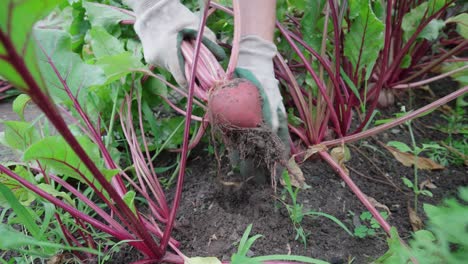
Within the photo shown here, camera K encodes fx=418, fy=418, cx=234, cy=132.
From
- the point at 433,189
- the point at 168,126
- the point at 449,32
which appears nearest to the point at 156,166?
the point at 168,126

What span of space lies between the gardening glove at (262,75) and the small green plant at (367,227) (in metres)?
0.24

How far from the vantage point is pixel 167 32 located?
111 cm

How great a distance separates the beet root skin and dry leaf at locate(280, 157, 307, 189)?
0.69 ft

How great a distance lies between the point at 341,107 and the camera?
1.30 metres

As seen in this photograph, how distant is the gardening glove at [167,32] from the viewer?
3.56 feet

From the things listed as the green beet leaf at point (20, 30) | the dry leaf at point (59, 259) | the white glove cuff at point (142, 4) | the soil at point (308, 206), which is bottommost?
the dry leaf at point (59, 259)

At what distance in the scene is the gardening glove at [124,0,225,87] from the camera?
1.08 meters

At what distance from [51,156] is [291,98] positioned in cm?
88

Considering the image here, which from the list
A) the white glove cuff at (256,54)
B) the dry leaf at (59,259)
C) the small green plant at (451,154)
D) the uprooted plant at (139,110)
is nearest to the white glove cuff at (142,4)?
the uprooted plant at (139,110)

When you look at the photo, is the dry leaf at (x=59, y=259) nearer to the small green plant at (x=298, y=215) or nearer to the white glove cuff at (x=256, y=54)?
the small green plant at (x=298, y=215)

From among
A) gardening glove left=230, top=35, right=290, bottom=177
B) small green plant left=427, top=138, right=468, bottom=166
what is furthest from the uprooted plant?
small green plant left=427, top=138, right=468, bottom=166

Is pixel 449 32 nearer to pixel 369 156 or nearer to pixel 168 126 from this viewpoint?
pixel 369 156

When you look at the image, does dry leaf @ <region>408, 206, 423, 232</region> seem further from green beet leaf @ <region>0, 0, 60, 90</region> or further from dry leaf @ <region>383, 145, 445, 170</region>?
green beet leaf @ <region>0, 0, 60, 90</region>

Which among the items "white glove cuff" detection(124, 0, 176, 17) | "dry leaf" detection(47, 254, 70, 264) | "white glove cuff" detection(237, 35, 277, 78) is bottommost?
"dry leaf" detection(47, 254, 70, 264)
